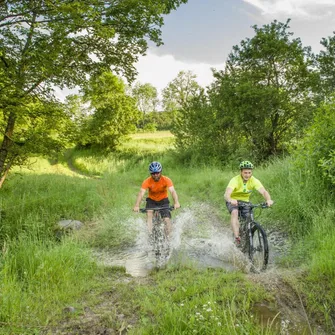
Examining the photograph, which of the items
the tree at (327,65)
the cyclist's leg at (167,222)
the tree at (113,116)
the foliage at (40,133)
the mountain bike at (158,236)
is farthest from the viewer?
the tree at (113,116)

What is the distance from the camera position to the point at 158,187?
7832 mm

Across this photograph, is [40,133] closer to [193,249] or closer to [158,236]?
[158,236]

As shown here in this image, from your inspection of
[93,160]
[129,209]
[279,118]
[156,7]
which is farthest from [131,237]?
[93,160]

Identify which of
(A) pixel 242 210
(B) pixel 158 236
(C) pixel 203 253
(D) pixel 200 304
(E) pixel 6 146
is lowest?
(C) pixel 203 253

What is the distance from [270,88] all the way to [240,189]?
11.1 meters

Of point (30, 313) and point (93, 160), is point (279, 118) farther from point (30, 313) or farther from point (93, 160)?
point (93, 160)

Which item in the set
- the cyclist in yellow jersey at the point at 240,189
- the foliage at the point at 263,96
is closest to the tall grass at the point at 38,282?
the cyclist in yellow jersey at the point at 240,189

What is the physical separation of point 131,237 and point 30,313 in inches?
186

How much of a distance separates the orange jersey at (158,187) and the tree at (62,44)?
3.59 meters

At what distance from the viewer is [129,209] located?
11188 millimetres

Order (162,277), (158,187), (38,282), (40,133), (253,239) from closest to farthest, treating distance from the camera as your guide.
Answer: (38,282) < (162,277) < (253,239) < (158,187) < (40,133)

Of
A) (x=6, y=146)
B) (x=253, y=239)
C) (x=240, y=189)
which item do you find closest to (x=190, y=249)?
Result: (x=253, y=239)

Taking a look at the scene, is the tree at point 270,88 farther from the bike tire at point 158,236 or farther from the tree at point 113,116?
the tree at point 113,116

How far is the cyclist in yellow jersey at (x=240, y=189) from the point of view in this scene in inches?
267
